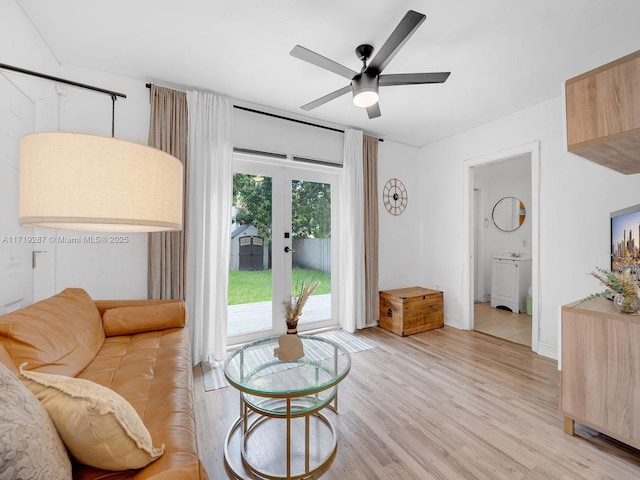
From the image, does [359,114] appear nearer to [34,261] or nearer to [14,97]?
[14,97]

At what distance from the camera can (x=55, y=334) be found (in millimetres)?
1470

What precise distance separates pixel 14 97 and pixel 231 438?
2.44 m

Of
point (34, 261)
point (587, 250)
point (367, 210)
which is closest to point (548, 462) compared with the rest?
point (587, 250)

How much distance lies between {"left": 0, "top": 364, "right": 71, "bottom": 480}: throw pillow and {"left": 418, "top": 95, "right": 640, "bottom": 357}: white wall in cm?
303

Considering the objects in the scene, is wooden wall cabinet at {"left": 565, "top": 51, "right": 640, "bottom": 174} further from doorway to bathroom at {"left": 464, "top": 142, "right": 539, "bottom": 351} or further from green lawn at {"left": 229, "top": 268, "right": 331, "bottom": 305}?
green lawn at {"left": 229, "top": 268, "right": 331, "bottom": 305}

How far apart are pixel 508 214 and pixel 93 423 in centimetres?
577

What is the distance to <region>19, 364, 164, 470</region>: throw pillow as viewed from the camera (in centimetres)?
76

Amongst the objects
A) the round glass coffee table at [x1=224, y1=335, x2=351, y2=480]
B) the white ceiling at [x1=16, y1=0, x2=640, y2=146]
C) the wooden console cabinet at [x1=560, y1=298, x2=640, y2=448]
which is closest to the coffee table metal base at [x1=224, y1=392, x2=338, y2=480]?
the round glass coffee table at [x1=224, y1=335, x2=351, y2=480]

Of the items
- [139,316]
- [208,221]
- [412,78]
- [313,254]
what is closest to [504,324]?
[313,254]

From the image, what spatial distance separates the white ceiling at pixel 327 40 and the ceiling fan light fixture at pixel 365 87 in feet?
1.01

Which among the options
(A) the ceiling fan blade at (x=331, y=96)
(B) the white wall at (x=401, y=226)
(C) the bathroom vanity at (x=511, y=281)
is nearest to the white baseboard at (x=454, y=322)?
(B) the white wall at (x=401, y=226)

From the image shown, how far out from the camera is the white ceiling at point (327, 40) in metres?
1.77

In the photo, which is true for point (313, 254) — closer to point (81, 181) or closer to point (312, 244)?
point (312, 244)

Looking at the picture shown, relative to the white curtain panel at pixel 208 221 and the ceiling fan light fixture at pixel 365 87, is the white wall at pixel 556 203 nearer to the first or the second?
the ceiling fan light fixture at pixel 365 87
